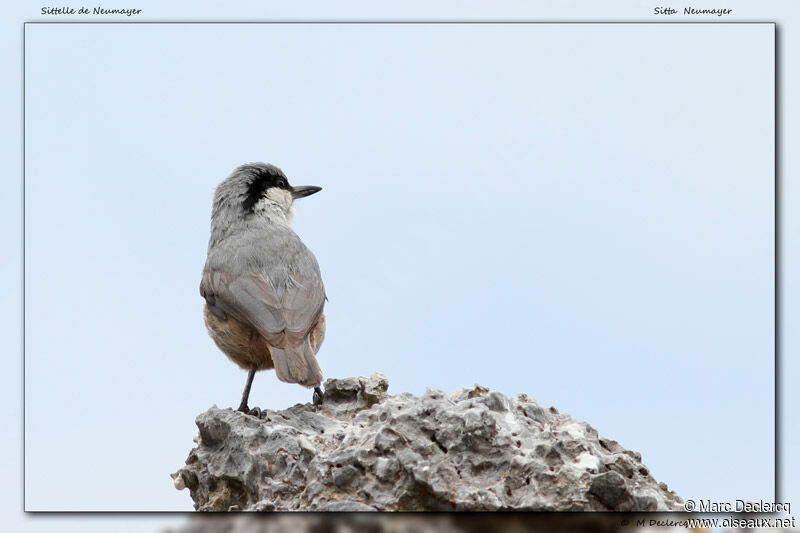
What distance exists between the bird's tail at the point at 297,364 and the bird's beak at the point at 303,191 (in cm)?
203

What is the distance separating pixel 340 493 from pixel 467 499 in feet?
2.01

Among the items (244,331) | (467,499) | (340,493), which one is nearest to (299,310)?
(244,331)

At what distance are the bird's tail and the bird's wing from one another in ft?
0.22

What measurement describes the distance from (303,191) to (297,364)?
7.46ft

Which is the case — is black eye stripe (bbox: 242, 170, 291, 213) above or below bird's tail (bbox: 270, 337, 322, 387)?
above

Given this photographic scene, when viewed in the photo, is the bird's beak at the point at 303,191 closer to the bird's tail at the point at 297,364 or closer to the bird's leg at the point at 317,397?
the bird's tail at the point at 297,364

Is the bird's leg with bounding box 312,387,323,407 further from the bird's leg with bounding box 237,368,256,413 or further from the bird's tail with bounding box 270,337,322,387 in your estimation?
the bird's leg with bounding box 237,368,256,413

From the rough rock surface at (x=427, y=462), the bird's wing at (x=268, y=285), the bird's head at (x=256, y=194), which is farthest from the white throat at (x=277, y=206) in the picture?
Answer: the rough rock surface at (x=427, y=462)

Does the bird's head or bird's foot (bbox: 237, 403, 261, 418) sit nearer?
bird's foot (bbox: 237, 403, 261, 418)

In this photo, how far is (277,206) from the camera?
711 centimetres

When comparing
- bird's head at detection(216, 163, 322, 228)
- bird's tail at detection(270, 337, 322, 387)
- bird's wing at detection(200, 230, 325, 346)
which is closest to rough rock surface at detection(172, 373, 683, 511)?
bird's tail at detection(270, 337, 322, 387)

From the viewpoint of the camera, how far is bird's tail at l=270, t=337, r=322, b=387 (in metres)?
5.48

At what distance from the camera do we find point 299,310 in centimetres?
588

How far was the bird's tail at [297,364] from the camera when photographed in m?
5.48
